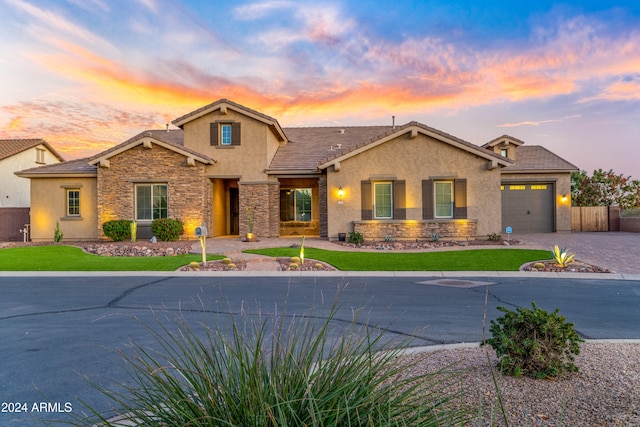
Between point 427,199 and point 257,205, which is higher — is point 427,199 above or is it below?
above

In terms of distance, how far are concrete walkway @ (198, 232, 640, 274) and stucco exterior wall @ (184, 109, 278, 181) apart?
354 cm

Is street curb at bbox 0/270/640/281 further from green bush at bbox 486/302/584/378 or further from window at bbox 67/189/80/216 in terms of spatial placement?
window at bbox 67/189/80/216

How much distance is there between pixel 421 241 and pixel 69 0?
16758 millimetres

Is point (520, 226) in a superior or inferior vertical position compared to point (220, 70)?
inferior

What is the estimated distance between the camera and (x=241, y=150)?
2191 centimetres

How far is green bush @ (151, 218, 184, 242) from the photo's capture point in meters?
19.7

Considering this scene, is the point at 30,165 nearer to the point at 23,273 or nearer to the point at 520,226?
the point at 23,273

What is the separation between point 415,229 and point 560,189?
34.1 feet

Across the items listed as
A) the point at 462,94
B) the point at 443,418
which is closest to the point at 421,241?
the point at 462,94

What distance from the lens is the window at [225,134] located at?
2214 centimetres

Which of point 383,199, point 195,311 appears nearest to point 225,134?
point 383,199

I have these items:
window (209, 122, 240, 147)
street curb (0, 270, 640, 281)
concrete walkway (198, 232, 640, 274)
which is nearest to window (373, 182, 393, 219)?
concrete walkway (198, 232, 640, 274)

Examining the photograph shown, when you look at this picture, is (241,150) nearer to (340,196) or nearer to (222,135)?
(222,135)

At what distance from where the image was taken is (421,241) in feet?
64.1
